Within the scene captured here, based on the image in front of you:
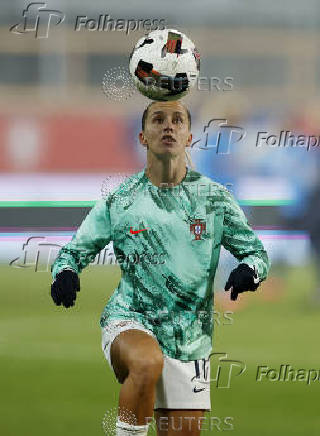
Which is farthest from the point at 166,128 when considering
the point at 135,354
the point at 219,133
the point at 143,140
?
the point at 219,133

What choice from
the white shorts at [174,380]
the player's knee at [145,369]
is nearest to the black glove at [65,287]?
the white shorts at [174,380]

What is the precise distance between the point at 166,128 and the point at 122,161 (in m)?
9.37

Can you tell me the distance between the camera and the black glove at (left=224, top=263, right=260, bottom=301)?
348cm

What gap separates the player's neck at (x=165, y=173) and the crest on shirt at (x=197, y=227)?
6.1 inches

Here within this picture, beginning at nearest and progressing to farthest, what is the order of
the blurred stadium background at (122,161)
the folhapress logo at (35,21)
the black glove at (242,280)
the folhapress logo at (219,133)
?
the black glove at (242,280) → the folhapress logo at (219,133) → the blurred stadium background at (122,161) → the folhapress logo at (35,21)

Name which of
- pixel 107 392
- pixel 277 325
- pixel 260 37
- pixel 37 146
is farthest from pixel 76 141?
pixel 107 392

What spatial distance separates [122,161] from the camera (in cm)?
1291

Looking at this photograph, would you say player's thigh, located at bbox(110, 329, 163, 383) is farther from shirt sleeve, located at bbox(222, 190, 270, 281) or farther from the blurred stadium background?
the blurred stadium background

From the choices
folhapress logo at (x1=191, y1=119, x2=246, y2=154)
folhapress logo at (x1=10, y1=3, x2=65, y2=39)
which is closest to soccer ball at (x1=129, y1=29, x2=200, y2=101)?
folhapress logo at (x1=191, y1=119, x2=246, y2=154)

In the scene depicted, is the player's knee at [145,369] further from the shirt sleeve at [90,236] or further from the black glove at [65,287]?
the shirt sleeve at [90,236]

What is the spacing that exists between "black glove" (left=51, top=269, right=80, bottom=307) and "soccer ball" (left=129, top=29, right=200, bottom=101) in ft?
2.29

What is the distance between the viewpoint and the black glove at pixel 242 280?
348cm

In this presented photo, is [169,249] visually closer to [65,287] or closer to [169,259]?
[169,259]

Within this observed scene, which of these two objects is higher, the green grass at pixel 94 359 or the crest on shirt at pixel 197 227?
the green grass at pixel 94 359
